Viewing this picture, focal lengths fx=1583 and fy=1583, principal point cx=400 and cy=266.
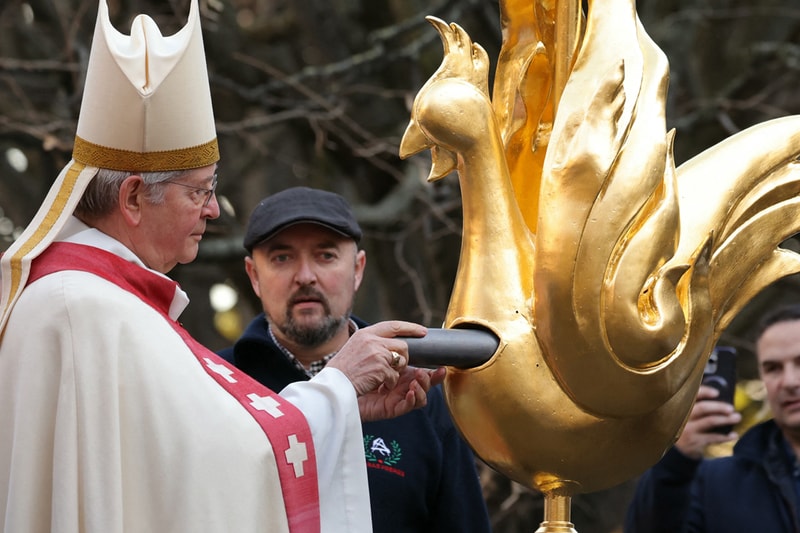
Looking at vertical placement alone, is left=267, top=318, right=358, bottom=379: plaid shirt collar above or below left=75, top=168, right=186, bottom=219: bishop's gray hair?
above

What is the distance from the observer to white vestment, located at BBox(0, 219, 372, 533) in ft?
8.63

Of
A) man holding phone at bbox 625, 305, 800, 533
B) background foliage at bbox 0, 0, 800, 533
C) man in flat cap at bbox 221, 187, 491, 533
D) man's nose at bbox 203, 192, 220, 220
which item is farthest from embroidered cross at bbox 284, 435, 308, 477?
background foliage at bbox 0, 0, 800, 533

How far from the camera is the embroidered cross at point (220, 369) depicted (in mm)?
2834

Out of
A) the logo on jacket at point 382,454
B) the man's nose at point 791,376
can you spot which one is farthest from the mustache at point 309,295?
the man's nose at point 791,376

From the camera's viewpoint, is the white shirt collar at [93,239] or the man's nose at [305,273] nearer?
the white shirt collar at [93,239]

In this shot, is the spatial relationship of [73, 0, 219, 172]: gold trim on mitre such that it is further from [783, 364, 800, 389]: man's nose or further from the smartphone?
[783, 364, 800, 389]: man's nose

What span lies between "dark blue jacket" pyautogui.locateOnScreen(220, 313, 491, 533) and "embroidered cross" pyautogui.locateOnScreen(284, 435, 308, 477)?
769 mm

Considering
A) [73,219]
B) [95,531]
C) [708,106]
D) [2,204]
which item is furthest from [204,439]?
[708,106]

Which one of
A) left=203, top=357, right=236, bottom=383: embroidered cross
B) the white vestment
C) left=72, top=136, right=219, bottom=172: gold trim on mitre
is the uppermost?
left=72, top=136, right=219, bottom=172: gold trim on mitre

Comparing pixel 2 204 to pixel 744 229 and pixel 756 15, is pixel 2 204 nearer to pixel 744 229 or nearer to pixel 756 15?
pixel 756 15

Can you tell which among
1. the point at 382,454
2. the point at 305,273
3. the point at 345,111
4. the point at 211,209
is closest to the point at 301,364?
the point at 305,273

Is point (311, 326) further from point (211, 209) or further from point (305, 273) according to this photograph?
point (211, 209)

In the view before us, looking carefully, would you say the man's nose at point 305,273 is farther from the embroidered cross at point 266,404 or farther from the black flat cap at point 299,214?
the embroidered cross at point 266,404

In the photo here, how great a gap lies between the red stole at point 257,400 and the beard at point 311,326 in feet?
2.86
